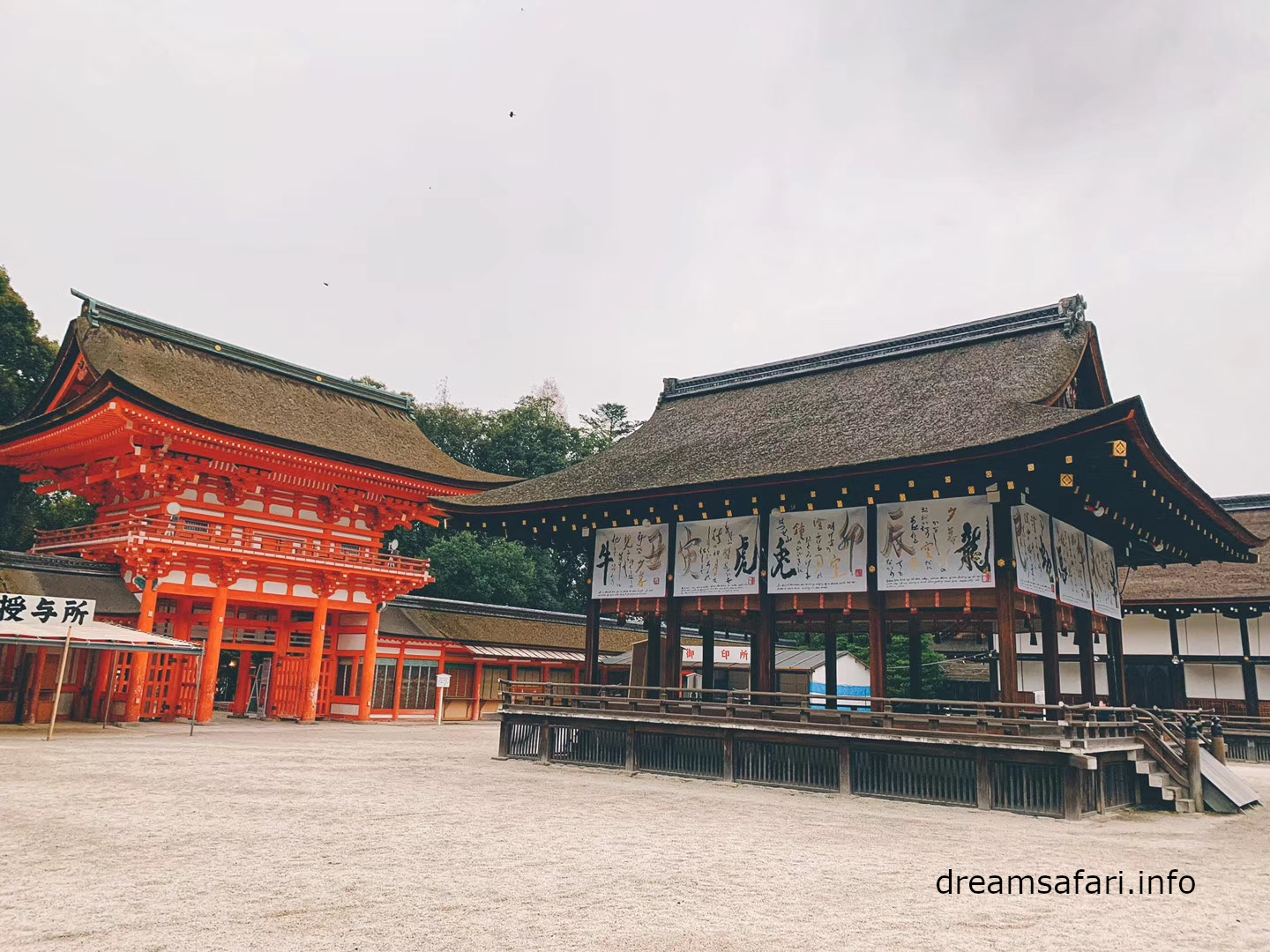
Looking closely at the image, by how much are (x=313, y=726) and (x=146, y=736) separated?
6.40 metres

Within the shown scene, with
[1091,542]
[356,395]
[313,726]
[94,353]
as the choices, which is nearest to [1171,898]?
[1091,542]

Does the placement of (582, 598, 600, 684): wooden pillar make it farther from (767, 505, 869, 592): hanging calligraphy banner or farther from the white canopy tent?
the white canopy tent

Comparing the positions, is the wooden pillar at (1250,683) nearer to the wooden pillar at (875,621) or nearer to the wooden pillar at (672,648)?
the wooden pillar at (875,621)

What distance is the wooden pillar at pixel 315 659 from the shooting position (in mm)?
27516

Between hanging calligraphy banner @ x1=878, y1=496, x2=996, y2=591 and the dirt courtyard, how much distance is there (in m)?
3.76

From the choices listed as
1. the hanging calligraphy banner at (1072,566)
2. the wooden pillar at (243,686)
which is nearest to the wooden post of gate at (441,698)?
the wooden pillar at (243,686)

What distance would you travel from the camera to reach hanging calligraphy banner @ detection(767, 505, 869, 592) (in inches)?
637

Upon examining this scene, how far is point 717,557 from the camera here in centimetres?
1795

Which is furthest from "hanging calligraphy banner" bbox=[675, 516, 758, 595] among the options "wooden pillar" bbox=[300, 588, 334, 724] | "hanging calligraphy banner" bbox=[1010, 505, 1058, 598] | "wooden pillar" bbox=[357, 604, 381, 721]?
"wooden pillar" bbox=[357, 604, 381, 721]

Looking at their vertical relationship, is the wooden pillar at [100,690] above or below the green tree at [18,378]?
below

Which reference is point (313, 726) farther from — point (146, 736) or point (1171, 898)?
point (1171, 898)

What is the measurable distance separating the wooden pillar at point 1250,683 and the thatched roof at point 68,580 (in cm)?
3106

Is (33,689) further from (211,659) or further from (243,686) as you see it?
(243,686)

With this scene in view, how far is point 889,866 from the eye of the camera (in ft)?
29.2
